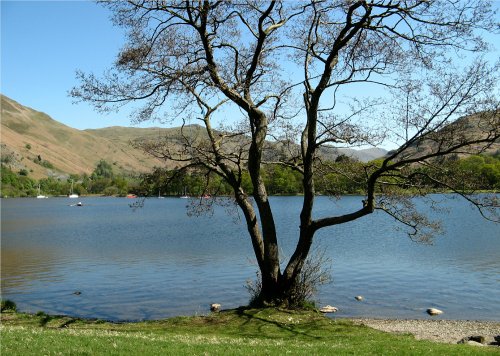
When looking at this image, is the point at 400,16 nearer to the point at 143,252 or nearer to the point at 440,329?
the point at 440,329

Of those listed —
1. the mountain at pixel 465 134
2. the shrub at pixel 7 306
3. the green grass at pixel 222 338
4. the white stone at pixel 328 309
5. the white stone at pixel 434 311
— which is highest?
the mountain at pixel 465 134

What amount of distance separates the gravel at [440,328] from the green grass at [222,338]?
1745mm

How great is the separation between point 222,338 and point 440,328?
9149 mm

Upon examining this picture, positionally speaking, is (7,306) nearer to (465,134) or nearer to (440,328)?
(440,328)

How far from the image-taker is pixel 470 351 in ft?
38.3

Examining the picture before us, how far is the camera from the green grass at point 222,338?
420 inches

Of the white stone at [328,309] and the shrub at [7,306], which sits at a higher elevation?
the white stone at [328,309]

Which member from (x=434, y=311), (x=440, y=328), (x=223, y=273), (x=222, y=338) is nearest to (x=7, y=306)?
(x=222, y=338)

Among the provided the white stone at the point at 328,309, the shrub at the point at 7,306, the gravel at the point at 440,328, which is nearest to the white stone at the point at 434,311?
the gravel at the point at 440,328

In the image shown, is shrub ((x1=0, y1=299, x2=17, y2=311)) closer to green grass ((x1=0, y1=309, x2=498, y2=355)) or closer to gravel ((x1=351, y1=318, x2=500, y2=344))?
green grass ((x1=0, y1=309, x2=498, y2=355))

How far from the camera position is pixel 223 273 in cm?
3139

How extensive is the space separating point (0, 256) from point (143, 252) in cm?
1213

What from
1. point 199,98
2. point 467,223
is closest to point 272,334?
point 199,98

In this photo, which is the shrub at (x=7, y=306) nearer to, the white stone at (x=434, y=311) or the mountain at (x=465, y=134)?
the mountain at (x=465, y=134)
